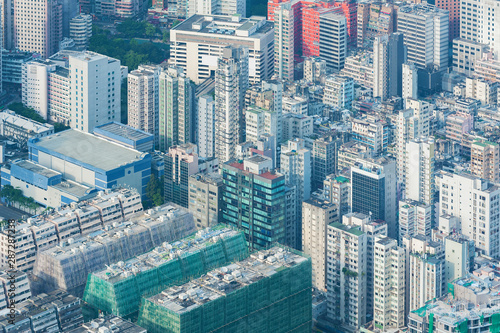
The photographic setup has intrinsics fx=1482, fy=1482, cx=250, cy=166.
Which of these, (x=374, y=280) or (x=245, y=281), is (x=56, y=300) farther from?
(x=374, y=280)

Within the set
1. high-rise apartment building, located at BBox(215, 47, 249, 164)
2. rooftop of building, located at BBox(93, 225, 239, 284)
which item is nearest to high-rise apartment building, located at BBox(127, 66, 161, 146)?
high-rise apartment building, located at BBox(215, 47, 249, 164)

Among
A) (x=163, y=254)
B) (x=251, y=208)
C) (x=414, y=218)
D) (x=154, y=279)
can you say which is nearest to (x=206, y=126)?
(x=251, y=208)

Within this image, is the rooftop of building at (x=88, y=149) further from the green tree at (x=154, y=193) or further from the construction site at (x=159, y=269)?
the construction site at (x=159, y=269)

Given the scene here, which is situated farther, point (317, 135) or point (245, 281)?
point (317, 135)

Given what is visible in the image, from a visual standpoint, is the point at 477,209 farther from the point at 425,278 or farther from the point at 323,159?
the point at 323,159

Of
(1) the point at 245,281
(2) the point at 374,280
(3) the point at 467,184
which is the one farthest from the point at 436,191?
(1) the point at 245,281

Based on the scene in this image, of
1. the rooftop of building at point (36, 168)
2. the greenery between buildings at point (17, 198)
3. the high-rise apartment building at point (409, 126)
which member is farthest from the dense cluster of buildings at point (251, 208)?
the greenery between buildings at point (17, 198)
